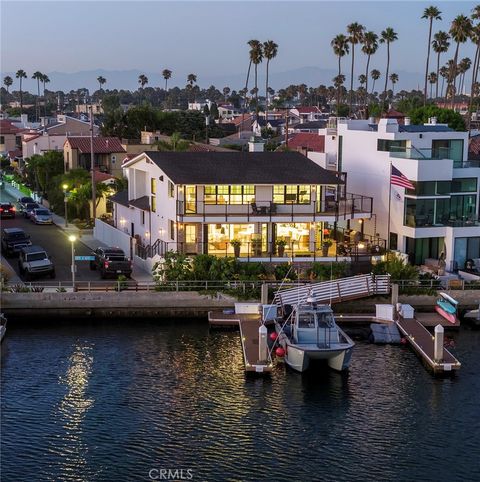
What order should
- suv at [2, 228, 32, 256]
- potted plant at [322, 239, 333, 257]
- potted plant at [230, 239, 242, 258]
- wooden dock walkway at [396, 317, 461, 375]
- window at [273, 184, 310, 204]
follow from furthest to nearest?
suv at [2, 228, 32, 256]
window at [273, 184, 310, 204]
potted plant at [322, 239, 333, 257]
potted plant at [230, 239, 242, 258]
wooden dock walkway at [396, 317, 461, 375]

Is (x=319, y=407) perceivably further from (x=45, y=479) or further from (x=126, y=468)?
(x=45, y=479)

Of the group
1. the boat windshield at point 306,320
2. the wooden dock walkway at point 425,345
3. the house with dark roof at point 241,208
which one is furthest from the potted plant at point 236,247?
the boat windshield at point 306,320

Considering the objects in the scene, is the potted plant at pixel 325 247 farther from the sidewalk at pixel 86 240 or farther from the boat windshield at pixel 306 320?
the boat windshield at pixel 306 320

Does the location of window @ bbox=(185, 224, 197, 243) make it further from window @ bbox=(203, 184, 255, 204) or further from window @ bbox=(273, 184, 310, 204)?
window @ bbox=(273, 184, 310, 204)

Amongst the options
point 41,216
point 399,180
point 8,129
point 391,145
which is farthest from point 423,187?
point 8,129

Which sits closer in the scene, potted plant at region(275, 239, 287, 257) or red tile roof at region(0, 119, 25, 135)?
potted plant at region(275, 239, 287, 257)

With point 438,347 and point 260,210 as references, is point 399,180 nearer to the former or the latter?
point 260,210

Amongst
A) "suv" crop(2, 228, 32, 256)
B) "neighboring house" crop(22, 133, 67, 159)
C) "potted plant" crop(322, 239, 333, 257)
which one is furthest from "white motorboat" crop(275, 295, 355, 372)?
"neighboring house" crop(22, 133, 67, 159)

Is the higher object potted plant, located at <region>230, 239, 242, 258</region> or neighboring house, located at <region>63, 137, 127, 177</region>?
neighboring house, located at <region>63, 137, 127, 177</region>
